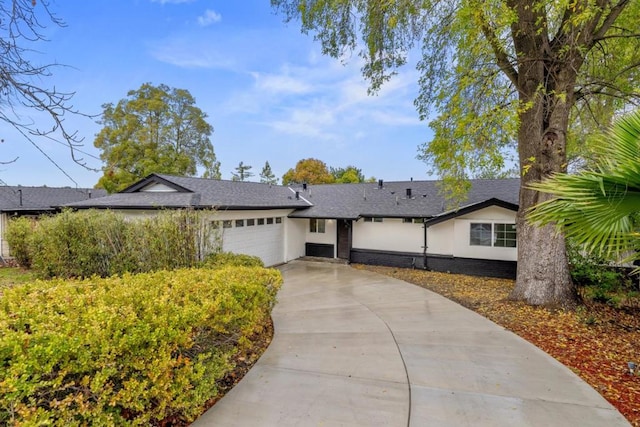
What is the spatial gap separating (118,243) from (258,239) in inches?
204

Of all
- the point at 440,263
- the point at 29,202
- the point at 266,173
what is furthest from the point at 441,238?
the point at 266,173

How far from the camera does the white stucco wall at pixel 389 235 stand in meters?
13.4

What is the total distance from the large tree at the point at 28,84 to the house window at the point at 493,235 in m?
12.5

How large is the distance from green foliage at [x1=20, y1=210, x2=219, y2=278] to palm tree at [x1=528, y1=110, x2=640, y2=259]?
721 cm

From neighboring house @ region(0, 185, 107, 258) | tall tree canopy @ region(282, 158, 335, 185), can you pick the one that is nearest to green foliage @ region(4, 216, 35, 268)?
neighboring house @ region(0, 185, 107, 258)

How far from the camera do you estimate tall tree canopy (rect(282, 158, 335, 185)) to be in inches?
1631

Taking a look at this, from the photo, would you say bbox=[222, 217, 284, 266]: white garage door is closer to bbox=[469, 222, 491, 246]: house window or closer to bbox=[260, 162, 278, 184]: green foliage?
bbox=[469, 222, 491, 246]: house window

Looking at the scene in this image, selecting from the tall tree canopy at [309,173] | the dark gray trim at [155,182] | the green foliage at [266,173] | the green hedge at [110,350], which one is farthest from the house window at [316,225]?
the green foliage at [266,173]

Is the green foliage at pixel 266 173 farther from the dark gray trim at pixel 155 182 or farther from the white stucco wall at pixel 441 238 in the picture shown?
the white stucco wall at pixel 441 238

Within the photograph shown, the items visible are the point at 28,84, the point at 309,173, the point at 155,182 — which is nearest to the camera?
the point at 28,84

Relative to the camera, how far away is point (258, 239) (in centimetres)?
1266

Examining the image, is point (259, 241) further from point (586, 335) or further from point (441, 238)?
point (586, 335)

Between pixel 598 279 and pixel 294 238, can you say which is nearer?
pixel 598 279

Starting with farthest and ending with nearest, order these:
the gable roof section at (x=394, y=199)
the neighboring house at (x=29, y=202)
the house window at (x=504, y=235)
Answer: the neighboring house at (x=29, y=202)
the gable roof section at (x=394, y=199)
the house window at (x=504, y=235)
